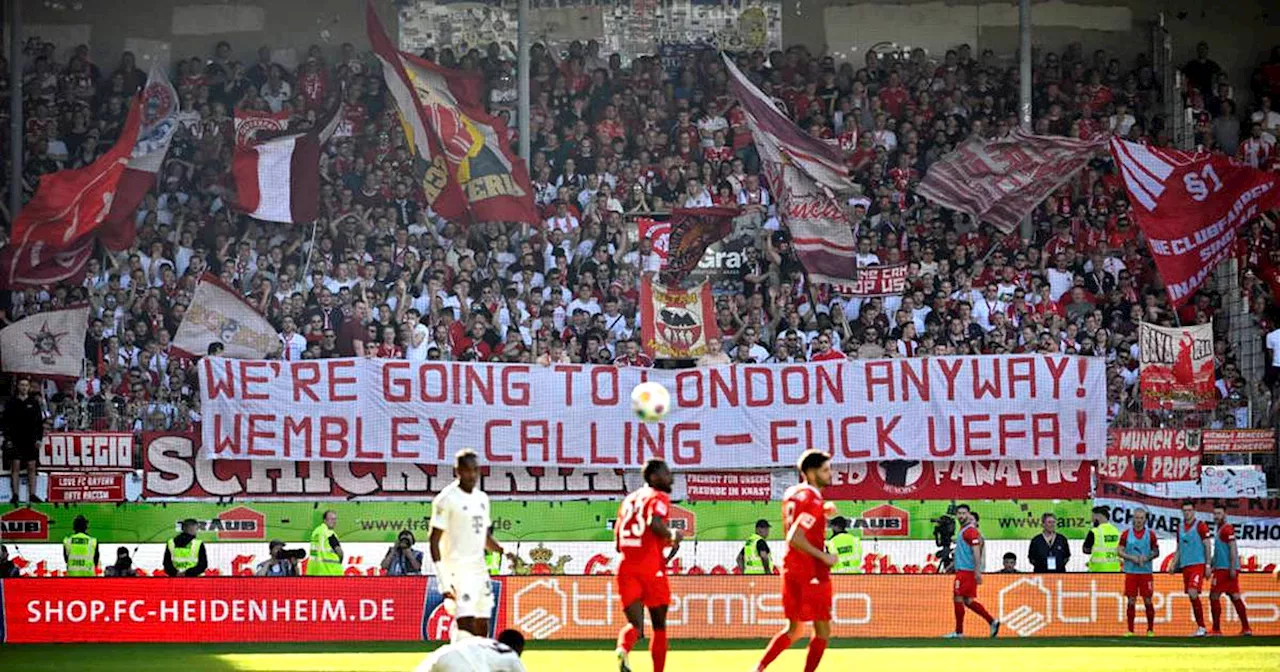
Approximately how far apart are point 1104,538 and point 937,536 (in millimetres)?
1860

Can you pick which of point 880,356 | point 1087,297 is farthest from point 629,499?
point 1087,297

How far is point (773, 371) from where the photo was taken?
77.8 feet

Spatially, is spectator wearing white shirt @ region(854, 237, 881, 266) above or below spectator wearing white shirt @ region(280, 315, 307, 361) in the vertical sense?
above

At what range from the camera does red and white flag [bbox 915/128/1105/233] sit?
88.0 ft

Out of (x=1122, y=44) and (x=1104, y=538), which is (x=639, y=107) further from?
Answer: (x=1104, y=538)

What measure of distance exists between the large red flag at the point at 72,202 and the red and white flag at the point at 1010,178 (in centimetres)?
1109

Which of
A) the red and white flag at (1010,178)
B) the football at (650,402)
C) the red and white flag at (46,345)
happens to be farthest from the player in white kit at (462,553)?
the red and white flag at (1010,178)

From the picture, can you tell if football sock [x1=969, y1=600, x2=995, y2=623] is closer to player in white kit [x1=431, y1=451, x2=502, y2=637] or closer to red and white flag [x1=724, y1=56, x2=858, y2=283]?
red and white flag [x1=724, y1=56, x2=858, y2=283]


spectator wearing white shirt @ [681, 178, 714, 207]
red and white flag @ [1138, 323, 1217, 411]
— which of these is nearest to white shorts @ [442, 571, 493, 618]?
red and white flag @ [1138, 323, 1217, 411]

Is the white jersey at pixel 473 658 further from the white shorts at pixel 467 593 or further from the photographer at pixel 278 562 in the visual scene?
the photographer at pixel 278 562

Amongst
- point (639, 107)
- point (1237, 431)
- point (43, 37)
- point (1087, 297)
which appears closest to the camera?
point (1237, 431)

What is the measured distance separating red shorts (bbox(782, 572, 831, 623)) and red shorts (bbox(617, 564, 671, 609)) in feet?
3.58

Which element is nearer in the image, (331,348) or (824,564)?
(824,564)

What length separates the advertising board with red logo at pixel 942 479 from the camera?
23.7 m
